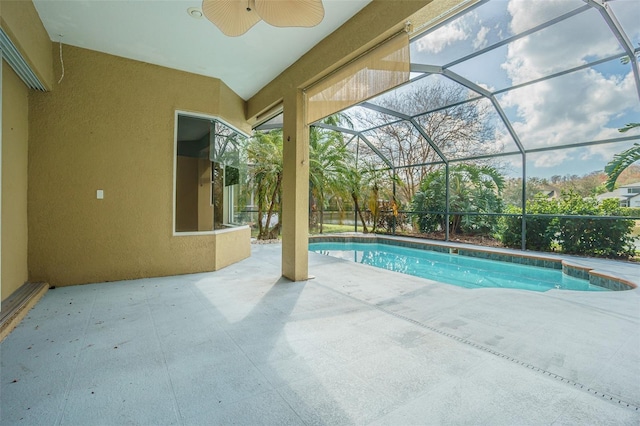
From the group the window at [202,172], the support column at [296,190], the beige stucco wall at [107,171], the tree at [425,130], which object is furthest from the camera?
the tree at [425,130]

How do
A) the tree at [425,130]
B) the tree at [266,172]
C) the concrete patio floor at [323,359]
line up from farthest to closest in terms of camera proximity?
the tree at [425,130] < the tree at [266,172] < the concrete patio floor at [323,359]

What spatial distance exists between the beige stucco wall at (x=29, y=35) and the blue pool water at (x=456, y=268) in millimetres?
6982

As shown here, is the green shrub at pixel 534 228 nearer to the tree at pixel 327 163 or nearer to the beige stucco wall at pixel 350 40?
the tree at pixel 327 163

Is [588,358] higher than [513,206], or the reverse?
[513,206]

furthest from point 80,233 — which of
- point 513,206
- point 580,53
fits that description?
point 513,206

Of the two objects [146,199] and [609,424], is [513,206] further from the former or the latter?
[146,199]

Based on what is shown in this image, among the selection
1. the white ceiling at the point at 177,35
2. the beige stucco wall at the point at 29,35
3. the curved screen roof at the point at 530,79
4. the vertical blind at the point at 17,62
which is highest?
the curved screen roof at the point at 530,79

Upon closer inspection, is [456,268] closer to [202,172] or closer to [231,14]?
[202,172]

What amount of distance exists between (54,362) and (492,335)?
11.7ft

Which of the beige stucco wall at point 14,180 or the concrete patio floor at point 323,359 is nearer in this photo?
the concrete patio floor at point 323,359

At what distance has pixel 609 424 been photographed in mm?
1602

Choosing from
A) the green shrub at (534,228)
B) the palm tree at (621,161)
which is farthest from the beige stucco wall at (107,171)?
the palm tree at (621,161)

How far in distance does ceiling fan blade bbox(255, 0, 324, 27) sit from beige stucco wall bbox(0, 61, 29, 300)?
3.12 meters

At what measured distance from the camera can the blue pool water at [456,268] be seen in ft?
19.5
